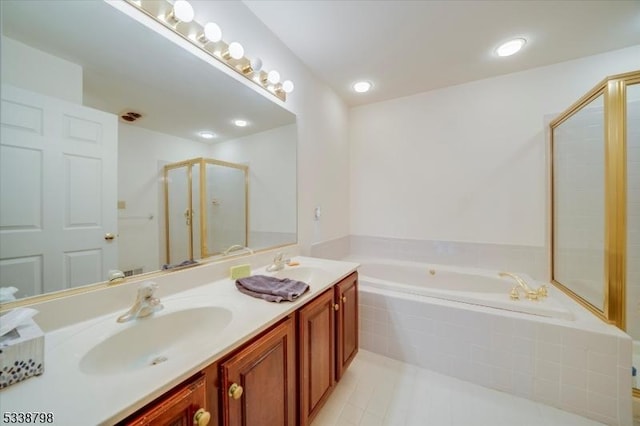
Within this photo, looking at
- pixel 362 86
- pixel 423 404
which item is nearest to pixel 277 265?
pixel 423 404

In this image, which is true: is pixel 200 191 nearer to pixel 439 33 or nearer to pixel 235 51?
pixel 235 51

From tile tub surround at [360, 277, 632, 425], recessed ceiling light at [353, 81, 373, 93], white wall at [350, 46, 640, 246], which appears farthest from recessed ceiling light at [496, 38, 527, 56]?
tile tub surround at [360, 277, 632, 425]

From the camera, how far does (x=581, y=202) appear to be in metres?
1.77

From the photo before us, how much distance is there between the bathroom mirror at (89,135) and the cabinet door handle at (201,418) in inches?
25.1

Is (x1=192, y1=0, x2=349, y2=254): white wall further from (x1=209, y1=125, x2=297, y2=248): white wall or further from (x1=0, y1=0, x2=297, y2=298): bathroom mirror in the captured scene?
(x1=0, y1=0, x2=297, y2=298): bathroom mirror

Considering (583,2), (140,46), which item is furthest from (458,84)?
(140,46)

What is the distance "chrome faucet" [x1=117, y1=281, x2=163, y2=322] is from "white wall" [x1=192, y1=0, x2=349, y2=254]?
1.17 meters

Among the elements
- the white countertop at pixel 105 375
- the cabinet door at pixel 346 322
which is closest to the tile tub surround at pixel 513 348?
the cabinet door at pixel 346 322

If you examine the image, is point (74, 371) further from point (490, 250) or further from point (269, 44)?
point (490, 250)

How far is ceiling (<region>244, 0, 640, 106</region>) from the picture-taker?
4.68 feet

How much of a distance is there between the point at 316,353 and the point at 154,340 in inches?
28.1

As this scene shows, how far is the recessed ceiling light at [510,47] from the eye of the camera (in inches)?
67.7

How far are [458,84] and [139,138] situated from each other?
2.78 meters

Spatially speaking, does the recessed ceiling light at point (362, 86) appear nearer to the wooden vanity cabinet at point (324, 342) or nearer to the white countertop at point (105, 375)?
the wooden vanity cabinet at point (324, 342)
